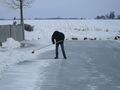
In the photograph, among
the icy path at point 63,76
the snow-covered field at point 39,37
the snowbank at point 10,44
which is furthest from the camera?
the snowbank at point 10,44

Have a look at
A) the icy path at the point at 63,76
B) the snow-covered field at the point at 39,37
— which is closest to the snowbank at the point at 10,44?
the snow-covered field at the point at 39,37

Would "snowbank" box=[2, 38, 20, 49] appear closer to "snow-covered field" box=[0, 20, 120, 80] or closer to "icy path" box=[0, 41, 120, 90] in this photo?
"snow-covered field" box=[0, 20, 120, 80]

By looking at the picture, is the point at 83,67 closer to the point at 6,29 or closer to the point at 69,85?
the point at 69,85

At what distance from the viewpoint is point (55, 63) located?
16969 mm

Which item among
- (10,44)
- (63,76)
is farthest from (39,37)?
(63,76)

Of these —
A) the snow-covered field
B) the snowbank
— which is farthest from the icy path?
the snowbank

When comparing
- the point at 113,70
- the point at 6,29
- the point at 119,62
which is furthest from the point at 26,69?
the point at 6,29

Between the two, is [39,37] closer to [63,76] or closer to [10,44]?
[10,44]

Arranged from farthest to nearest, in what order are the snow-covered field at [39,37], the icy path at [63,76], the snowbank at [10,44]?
the snowbank at [10,44], the snow-covered field at [39,37], the icy path at [63,76]

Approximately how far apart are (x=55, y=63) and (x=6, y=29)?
50.0ft

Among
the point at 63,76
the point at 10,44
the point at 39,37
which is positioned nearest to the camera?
the point at 63,76

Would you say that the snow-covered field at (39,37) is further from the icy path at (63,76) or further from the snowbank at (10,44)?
the icy path at (63,76)

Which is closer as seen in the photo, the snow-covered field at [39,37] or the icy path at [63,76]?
the icy path at [63,76]

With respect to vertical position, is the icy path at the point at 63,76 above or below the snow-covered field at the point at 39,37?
below
